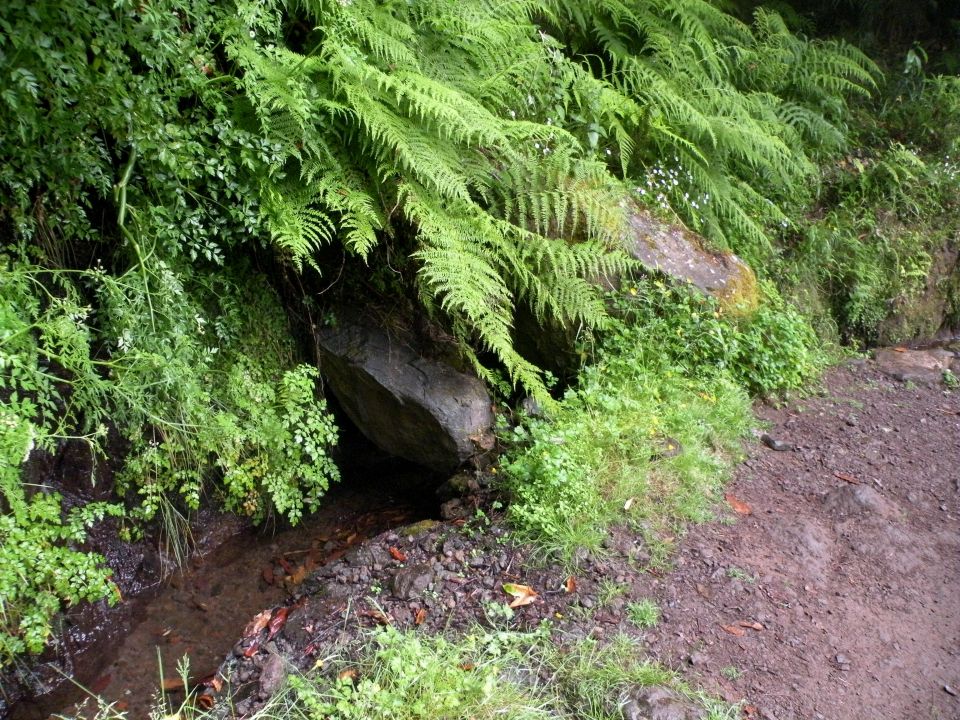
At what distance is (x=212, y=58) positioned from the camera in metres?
3.31

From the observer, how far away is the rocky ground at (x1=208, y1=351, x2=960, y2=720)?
9.33ft

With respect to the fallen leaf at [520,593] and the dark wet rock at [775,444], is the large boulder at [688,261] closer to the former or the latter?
the dark wet rock at [775,444]

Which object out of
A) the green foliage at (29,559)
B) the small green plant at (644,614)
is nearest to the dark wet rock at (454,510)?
the small green plant at (644,614)

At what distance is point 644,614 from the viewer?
9.97ft

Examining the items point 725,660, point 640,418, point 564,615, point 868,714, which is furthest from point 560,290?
point 868,714

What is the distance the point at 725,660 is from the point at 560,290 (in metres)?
2.20

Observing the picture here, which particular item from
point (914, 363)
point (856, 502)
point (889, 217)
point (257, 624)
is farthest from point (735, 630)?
point (889, 217)

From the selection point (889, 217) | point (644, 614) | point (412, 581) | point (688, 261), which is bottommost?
point (412, 581)

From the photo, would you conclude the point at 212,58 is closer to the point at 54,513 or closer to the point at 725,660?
the point at 54,513

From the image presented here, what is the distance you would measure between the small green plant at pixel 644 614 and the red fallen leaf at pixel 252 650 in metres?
1.72

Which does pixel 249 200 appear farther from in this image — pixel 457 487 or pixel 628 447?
pixel 628 447

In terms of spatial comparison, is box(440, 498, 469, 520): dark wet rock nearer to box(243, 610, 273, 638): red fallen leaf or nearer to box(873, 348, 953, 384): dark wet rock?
box(243, 610, 273, 638): red fallen leaf

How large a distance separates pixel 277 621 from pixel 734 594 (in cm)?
220

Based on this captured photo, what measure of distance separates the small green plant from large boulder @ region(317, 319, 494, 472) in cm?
145
